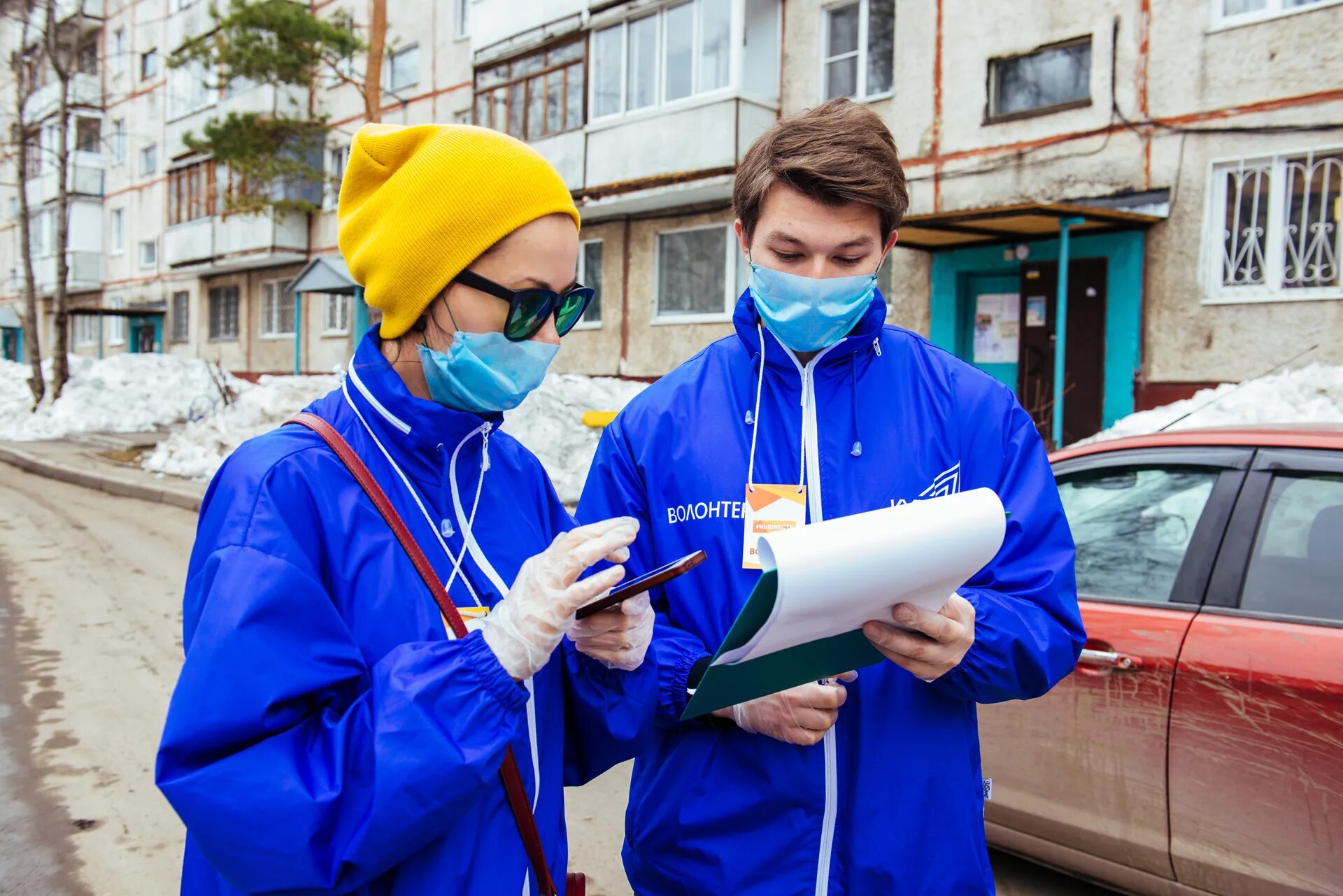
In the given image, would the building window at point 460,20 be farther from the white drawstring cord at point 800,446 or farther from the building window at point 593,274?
the white drawstring cord at point 800,446

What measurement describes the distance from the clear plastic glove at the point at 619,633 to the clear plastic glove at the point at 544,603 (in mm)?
160

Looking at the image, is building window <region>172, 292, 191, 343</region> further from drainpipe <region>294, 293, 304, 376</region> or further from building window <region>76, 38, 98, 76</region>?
building window <region>76, 38, 98, 76</region>

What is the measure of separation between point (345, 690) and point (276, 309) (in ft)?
91.0

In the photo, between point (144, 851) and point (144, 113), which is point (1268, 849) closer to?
point (144, 851)

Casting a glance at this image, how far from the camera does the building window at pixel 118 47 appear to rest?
3334 cm

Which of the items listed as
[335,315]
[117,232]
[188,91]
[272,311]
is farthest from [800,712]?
[117,232]

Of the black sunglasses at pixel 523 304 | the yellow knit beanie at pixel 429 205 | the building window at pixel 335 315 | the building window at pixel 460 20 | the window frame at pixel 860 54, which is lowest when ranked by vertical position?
the black sunglasses at pixel 523 304

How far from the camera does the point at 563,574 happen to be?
132 centimetres

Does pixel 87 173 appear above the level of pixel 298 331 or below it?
above

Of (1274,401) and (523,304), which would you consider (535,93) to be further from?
(523,304)

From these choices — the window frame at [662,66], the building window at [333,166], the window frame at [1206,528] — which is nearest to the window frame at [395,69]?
the building window at [333,166]

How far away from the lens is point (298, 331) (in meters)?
23.8

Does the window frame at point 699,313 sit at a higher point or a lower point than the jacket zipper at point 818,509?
higher

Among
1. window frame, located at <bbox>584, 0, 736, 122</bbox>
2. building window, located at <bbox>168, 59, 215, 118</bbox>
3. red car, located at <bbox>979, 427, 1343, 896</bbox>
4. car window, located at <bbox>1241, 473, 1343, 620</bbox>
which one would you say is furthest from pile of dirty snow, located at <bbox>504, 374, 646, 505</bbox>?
building window, located at <bbox>168, 59, 215, 118</bbox>
